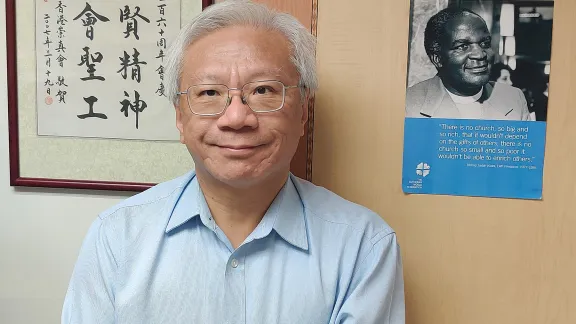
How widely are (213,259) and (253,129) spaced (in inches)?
11.8

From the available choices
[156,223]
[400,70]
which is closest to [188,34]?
[156,223]

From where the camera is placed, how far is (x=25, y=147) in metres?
1.35

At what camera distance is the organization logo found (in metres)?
1.22

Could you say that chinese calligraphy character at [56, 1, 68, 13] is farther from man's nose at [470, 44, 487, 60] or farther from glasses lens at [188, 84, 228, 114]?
man's nose at [470, 44, 487, 60]

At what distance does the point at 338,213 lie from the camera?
1074mm

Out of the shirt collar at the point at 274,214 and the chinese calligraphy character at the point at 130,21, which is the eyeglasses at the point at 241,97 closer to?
the shirt collar at the point at 274,214

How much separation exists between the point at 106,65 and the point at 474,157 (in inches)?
39.7

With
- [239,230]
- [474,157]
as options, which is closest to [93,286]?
[239,230]

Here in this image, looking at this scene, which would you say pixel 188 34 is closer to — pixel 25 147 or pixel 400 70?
pixel 400 70

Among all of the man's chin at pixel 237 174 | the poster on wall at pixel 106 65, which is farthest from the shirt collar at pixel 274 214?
the poster on wall at pixel 106 65

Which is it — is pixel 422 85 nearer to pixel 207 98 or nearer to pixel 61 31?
pixel 207 98

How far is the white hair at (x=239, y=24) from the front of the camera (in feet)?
3.24

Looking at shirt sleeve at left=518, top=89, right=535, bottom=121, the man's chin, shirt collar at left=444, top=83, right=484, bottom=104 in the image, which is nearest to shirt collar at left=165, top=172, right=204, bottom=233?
the man's chin

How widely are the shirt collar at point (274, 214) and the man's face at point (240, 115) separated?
0.33ft
